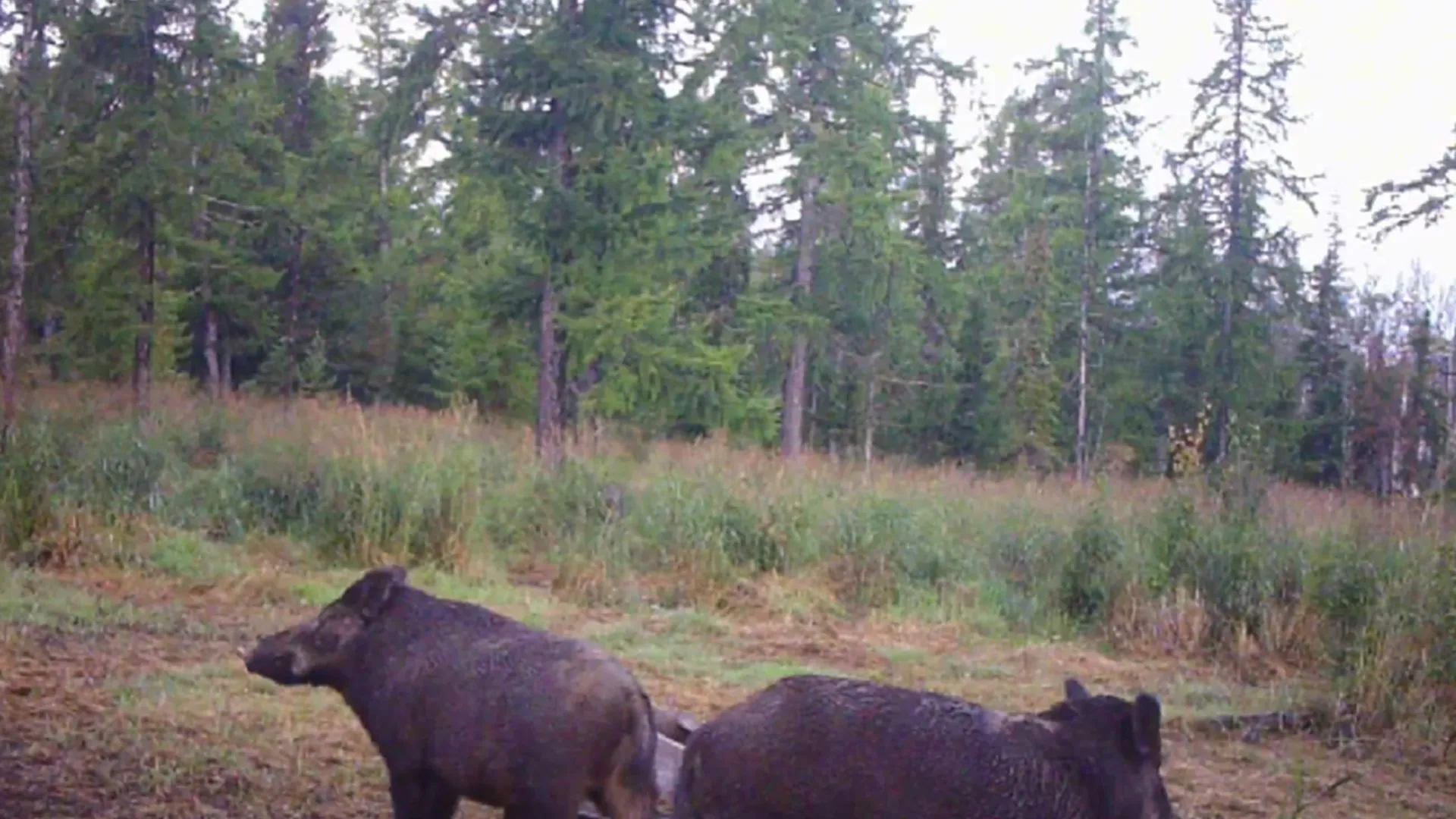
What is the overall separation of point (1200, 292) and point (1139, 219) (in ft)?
14.2

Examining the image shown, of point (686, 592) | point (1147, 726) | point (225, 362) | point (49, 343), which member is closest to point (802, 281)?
point (225, 362)

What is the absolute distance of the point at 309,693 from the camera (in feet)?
24.8

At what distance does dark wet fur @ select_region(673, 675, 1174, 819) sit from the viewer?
4082 millimetres

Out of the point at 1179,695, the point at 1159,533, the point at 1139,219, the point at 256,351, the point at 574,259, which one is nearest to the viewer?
the point at 1179,695

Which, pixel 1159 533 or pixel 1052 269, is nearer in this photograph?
pixel 1159 533

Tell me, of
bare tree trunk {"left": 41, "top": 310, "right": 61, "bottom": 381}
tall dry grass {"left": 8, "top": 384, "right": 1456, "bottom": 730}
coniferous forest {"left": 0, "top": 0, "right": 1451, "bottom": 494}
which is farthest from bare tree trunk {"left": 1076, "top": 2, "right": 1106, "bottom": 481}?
bare tree trunk {"left": 41, "top": 310, "right": 61, "bottom": 381}

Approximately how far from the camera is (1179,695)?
9055 millimetres

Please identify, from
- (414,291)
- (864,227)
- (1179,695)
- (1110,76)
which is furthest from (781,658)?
(1110,76)

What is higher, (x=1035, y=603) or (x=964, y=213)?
(x=964, y=213)

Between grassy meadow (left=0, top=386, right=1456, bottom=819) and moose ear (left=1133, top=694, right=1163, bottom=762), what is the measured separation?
2.21 metres

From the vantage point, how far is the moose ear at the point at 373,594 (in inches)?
210

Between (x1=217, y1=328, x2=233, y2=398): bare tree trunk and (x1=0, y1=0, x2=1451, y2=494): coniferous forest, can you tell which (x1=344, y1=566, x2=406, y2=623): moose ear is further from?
(x1=217, y1=328, x2=233, y2=398): bare tree trunk

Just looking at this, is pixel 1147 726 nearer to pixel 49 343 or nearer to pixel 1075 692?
pixel 1075 692

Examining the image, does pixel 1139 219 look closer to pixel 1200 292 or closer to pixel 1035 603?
→ pixel 1200 292
